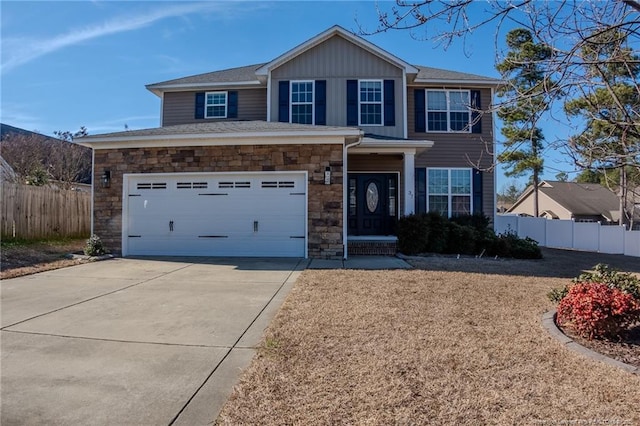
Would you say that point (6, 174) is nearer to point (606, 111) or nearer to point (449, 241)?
point (449, 241)

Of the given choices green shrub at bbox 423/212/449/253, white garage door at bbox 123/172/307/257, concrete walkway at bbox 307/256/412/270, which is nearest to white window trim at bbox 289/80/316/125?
white garage door at bbox 123/172/307/257

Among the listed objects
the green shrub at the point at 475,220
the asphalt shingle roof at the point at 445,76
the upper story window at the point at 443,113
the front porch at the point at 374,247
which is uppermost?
the asphalt shingle roof at the point at 445,76

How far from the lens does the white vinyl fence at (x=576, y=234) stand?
15.3 m

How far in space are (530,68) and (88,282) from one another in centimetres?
776

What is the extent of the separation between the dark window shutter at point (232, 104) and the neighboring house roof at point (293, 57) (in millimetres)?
432

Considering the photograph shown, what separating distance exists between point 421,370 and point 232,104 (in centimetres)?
1344

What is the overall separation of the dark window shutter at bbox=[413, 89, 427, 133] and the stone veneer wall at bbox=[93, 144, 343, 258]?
5398 millimetres

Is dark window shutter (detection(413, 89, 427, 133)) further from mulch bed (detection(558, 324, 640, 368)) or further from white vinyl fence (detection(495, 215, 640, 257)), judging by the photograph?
mulch bed (detection(558, 324, 640, 368))

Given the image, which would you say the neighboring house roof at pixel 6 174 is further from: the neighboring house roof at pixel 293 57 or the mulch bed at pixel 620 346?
the mulch bed at pixel 620 346

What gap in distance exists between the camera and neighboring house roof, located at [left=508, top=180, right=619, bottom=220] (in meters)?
30.9

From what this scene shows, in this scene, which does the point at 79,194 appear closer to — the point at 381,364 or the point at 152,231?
the point at 152,231

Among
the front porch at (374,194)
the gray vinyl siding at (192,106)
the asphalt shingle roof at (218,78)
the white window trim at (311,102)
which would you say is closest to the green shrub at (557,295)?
the front porch at (374,194)

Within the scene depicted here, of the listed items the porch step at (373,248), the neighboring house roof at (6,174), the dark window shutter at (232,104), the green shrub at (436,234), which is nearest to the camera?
the porch step at (373,248)

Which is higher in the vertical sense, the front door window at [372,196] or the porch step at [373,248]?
the front door window at [372,196]
